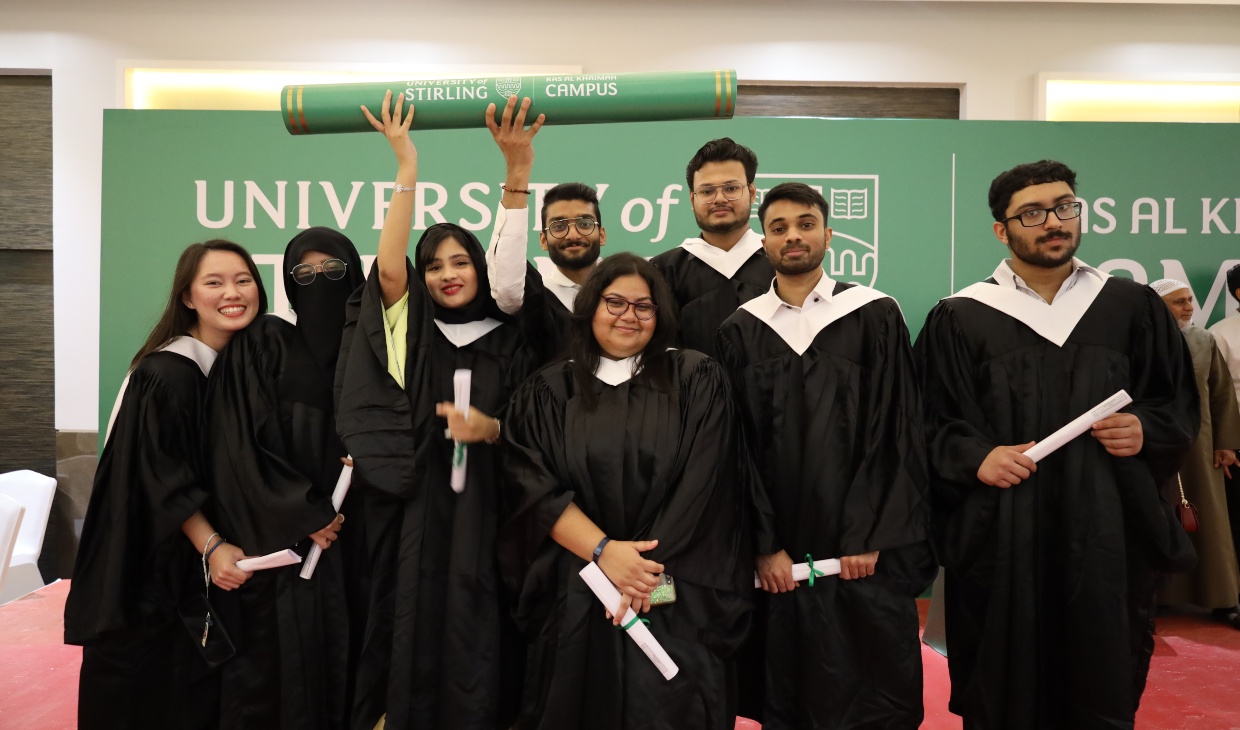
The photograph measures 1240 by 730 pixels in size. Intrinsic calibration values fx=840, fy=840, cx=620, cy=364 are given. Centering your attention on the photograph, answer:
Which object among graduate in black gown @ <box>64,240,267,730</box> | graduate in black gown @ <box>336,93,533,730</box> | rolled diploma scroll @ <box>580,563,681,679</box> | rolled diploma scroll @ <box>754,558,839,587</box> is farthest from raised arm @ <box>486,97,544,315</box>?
rolled diploma scroll @ <box>754,558,839,587</box>

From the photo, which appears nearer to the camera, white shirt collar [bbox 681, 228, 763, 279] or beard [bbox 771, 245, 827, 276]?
beard [bbox 771, 245, 827, 276]

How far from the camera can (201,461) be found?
108 inches

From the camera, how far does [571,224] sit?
3.50 m

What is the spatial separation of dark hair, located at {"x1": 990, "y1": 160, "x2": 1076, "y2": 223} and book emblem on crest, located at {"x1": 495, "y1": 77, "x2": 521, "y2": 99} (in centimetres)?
161

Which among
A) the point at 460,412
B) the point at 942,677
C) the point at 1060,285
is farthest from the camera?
the point at 942,677

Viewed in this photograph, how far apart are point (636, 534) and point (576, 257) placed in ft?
4.70

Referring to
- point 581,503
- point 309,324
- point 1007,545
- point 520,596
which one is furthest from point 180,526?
point 1007,545

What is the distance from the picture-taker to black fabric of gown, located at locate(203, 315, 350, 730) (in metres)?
2.59

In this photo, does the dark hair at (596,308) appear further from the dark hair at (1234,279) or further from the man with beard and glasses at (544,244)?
the dark hair at (1234,279)

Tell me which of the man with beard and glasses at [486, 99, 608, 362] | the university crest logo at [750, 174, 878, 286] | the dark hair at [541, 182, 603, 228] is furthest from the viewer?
the university crest logo at [750, 174, 878, 286]

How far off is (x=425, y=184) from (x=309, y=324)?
2.50 meters

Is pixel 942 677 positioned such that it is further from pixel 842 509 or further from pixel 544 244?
pixel 544 244

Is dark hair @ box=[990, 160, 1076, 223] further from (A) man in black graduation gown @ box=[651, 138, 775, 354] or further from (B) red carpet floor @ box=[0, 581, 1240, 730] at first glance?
(B) red carpet floor @ box=[0, 581, 1240, 730]

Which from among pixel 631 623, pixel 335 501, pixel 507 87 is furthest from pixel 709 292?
pixel 335 501
